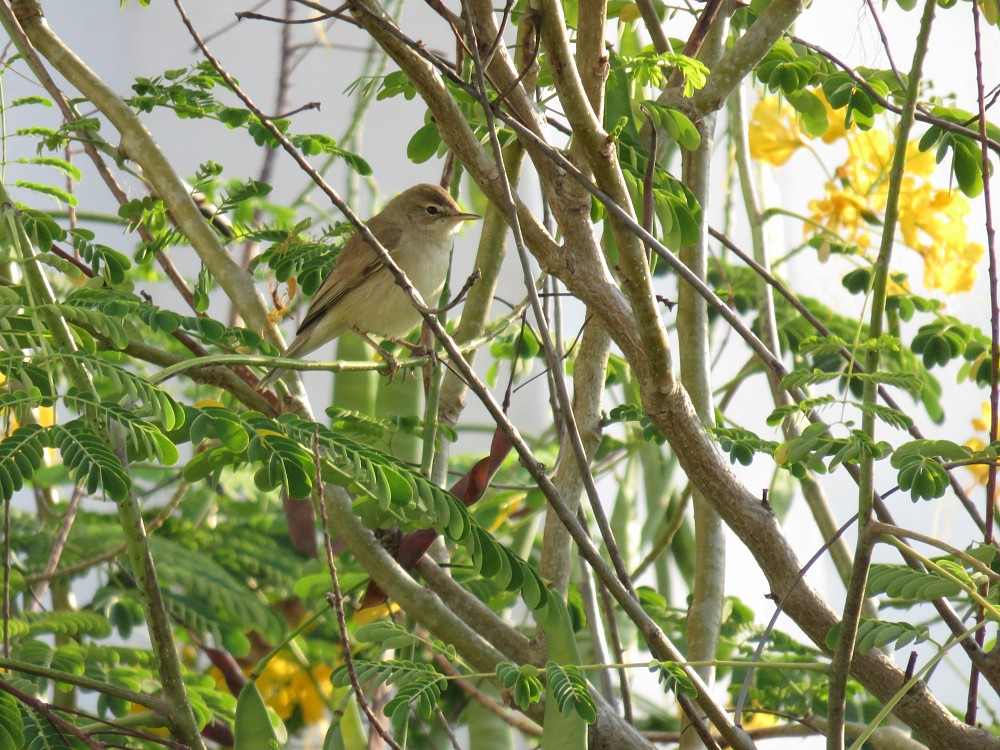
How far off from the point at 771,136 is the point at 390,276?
1080 millimetres

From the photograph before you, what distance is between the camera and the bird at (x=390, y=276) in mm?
2912

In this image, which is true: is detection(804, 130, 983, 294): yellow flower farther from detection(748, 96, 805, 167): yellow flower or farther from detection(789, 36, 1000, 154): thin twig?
detection(789, 36, 1000, 154): thin twig

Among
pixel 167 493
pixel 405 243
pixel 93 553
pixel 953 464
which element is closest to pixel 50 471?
pixel 93 553

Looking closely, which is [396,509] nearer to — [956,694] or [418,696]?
[418,696]

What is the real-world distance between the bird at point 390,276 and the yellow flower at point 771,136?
29.7 inches

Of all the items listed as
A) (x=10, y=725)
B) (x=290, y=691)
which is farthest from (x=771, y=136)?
(x=10, y=725)

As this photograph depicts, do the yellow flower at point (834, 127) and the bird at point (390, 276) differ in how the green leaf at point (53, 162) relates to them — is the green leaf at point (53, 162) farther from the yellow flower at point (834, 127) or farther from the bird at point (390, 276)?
the yellow flower at point (834, 127)

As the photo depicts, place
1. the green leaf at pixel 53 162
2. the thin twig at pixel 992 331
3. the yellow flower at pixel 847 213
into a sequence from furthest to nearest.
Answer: the yellow flower at pixel 847 213 → the green leaf at pixel 53 162 → the thin twig at pixel 992 331

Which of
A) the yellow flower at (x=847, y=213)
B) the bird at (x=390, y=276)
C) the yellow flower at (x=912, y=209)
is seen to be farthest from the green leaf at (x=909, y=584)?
the bird at (x=390, y=276)

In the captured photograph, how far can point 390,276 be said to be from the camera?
299 centimetres

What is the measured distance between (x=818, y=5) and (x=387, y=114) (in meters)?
2.36

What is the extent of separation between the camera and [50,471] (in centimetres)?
281

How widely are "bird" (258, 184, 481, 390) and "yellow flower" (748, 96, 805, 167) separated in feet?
2.47

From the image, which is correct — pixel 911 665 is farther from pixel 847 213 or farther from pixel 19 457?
pixel 847 213
